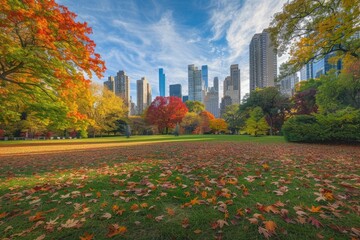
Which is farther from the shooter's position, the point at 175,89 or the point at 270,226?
the point at 175,89

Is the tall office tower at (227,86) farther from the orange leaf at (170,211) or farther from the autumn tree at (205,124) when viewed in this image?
the orange leaf at (170,211)

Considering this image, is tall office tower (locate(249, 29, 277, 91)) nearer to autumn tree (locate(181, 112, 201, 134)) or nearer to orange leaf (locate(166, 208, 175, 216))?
autumn tree (locate(181, 112, 201, 134))

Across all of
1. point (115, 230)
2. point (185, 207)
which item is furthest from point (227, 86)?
point (115, 230)

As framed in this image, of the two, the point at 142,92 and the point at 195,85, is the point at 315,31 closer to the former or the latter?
the point at 142,92

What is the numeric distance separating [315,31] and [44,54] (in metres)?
14.7

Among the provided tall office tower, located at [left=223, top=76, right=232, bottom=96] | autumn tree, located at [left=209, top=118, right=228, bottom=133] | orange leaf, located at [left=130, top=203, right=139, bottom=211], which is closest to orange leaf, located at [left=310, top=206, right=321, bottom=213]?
orange leaf, located at [left=130, top=203, right=139, bottom=211]

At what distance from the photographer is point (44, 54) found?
8781 millimetres

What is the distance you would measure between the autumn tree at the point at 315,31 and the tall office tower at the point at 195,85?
143m

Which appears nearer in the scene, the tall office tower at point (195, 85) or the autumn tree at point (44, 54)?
the autumn tree at point (44, 54)

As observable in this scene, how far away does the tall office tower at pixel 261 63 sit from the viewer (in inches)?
2854

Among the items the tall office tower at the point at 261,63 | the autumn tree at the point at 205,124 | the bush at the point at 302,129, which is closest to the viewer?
the bush at the point at 302,129

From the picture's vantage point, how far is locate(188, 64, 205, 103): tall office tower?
157m

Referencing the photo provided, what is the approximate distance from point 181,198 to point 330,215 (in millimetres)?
2042

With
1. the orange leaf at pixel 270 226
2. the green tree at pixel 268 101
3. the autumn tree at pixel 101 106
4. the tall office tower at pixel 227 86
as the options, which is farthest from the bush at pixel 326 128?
the tall office tower at pixel 227 86
